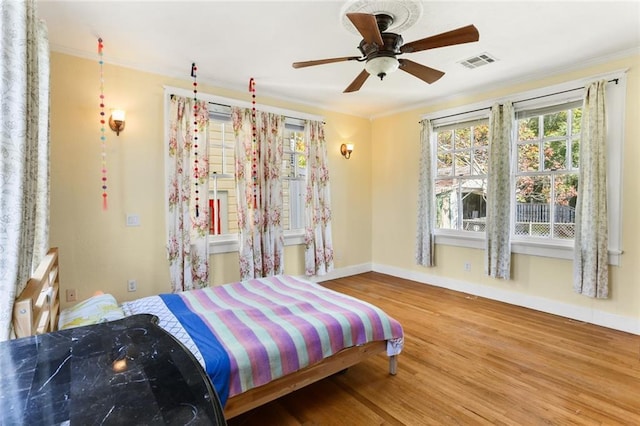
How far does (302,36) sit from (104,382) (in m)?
2.86

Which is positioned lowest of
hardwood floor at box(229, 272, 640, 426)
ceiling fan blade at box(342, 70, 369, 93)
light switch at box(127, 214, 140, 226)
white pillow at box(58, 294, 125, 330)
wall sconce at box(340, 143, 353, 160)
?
hardwood floor at box(229, 272, 640, 426)

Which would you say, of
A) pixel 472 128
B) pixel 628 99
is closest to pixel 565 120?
pixel 628 99

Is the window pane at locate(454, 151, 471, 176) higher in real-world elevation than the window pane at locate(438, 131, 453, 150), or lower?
lower

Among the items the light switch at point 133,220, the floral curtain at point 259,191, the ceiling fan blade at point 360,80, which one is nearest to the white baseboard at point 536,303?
the floral curtain at point 259,191

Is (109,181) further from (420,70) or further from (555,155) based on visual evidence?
(555,155)

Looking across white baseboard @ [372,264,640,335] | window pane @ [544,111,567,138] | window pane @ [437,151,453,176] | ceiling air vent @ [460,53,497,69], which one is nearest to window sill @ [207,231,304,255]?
white baseboard @ [372,264,640,335]

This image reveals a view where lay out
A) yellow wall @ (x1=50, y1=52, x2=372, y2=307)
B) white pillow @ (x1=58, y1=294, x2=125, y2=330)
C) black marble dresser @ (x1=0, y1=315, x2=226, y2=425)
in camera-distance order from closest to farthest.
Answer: black marble dresser @ (x1=0, y1=315, x2=226, y2=425) → white pillow @ (x1=58, y1=294, x2=125, y2=330) → yellow wall @ (x1=50, y1=52, x2=372, y2=307)

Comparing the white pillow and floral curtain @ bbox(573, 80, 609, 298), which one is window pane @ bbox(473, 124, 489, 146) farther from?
the white pillow

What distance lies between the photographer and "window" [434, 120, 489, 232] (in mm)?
4391

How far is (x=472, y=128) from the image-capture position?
14.6 feet

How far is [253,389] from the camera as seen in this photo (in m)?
1.83

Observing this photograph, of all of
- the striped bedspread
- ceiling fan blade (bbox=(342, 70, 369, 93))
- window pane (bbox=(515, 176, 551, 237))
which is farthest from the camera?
window pane (bbox=(515, 176, 551, 237))

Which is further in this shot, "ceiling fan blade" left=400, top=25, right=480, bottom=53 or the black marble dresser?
"ceiling fan blade" left=400, top=25, right=480, bottom=53

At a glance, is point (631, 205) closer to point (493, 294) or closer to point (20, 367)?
point (493, 294)
